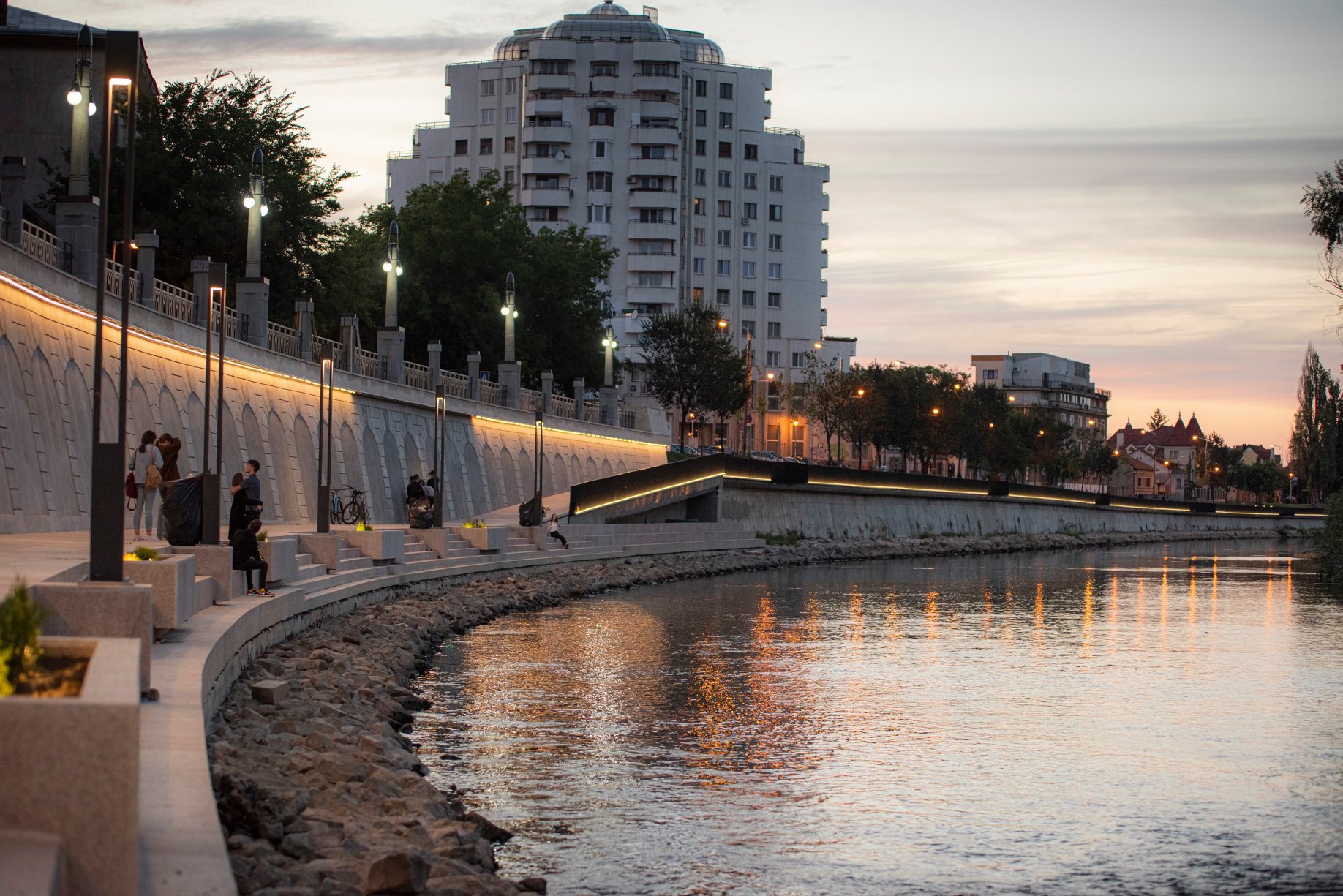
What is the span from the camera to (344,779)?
14.3 meters

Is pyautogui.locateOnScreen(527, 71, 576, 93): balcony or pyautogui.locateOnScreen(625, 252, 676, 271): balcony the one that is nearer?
pyautogui.locateOnScreen(527, 71, 576, 93): balcony

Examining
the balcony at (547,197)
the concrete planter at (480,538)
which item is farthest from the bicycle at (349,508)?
the balcony at (547,197)

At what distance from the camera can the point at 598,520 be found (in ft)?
173

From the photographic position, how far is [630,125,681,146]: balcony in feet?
434

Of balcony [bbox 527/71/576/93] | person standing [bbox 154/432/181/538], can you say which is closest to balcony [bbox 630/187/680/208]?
balcony [bbox 527/71/576/93]

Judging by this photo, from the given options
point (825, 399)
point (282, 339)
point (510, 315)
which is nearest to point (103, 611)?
point (282, 339)

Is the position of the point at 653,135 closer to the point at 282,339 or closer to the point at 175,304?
the point at 282,339

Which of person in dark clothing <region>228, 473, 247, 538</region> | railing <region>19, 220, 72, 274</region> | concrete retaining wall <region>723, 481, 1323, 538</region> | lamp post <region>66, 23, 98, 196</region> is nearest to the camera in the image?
person in dark clothing <region>228, 473, 247, 538</region>

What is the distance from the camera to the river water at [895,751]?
1340 cm

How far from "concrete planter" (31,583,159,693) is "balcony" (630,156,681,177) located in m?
122

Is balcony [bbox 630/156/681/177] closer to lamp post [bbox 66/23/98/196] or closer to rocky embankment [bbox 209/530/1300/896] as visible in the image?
lamp post [bbox 66/23/98/196]

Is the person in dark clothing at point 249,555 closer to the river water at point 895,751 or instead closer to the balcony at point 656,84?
the river water at point 895,751

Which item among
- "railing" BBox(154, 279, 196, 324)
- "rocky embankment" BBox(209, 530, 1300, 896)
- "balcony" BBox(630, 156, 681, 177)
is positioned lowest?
"rocky embankment" BBox(209, 530, 1300, 896)

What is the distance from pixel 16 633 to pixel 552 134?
420 feet
